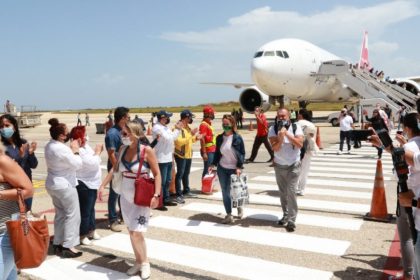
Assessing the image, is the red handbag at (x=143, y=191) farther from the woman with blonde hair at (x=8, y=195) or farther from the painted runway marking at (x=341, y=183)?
the painted runway marking at (x=341, y=183)

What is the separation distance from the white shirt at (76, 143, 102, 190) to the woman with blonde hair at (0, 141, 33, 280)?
243 cm

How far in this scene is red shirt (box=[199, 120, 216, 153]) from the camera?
882 centimetres

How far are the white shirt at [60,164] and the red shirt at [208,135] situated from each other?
403cm

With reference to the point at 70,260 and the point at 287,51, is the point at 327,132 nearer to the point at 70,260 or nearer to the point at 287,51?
the point at 287,51

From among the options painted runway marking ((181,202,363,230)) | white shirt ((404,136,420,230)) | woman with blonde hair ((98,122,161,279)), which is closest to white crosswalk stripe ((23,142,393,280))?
painted runway marking ((181,202,363,230))

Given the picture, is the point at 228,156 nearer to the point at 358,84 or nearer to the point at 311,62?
the point at 311,62

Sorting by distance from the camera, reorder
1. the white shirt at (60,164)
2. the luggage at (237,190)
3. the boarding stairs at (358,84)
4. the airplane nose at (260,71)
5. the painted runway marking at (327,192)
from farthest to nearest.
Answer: the boarding stairs at (358,84)
the airplane nose at (260,71)
the painted runway marking at (327,192)
the luggage at (237,190)
the white shirt at (60,164)

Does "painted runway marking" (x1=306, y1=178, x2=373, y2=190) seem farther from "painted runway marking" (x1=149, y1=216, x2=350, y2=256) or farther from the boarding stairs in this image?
the boarding stairs

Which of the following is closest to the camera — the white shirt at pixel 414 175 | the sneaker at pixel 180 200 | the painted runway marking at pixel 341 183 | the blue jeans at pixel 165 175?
the white shirt at pixel 414 175

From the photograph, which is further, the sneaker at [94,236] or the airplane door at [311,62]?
the airplane door at [311,62]

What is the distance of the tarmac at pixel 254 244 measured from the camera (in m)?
4.70

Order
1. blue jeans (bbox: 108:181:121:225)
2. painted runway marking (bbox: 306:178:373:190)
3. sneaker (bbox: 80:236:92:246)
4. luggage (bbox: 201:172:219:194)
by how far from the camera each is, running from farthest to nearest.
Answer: painted runway marking (bbox: 306:178:373:190) → luggage (bbox: 201:172:219:194) → blue jeans (bbox: 108:181:121:225) → sneaker (bbox: 80:236:92:246)

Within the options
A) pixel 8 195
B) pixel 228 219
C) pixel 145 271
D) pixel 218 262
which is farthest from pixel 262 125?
pixel 8 195

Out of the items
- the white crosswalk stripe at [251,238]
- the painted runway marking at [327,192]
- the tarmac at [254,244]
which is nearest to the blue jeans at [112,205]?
the tarmac at [254,244]
